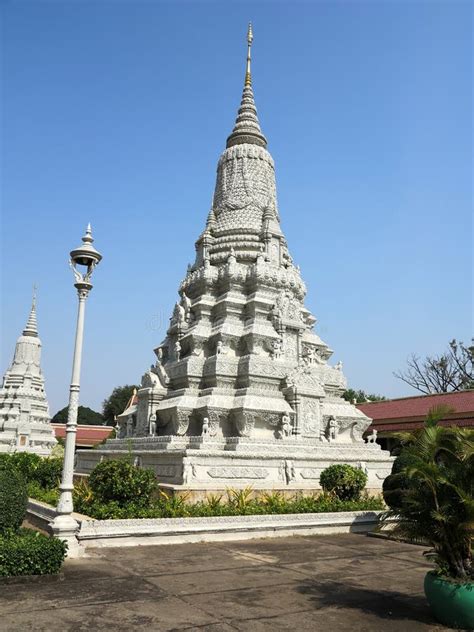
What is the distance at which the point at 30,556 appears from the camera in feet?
29.3

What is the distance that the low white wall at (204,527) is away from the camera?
12297 mm

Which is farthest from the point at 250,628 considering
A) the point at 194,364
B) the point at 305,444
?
the point at 194,364

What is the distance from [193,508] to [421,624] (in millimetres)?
8432

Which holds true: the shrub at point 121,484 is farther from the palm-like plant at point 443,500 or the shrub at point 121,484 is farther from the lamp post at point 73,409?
the palm-like plant at point 443,500

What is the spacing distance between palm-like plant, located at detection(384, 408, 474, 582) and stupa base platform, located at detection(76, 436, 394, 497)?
975 cm

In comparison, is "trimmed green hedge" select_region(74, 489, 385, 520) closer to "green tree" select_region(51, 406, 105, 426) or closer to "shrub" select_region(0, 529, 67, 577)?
"shrub" select_region(0, 529, 67, 577)

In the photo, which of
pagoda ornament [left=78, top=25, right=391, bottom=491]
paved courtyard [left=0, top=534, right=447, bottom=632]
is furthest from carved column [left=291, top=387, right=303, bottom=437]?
paved courtyard [left=0, top=534, right=447, bottom=632]

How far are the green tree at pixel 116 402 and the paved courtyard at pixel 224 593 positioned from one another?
73.6 m

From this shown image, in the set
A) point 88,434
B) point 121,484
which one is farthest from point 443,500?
point 88,434

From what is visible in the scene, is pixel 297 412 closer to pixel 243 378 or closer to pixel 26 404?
pixel 243 378

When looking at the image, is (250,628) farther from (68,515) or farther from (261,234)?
(261,234)

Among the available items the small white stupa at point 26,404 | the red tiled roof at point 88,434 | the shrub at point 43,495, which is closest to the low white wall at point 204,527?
the shrub at point 43,495

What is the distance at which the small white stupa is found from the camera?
4641 cm

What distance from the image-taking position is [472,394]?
Answer: 101ft
